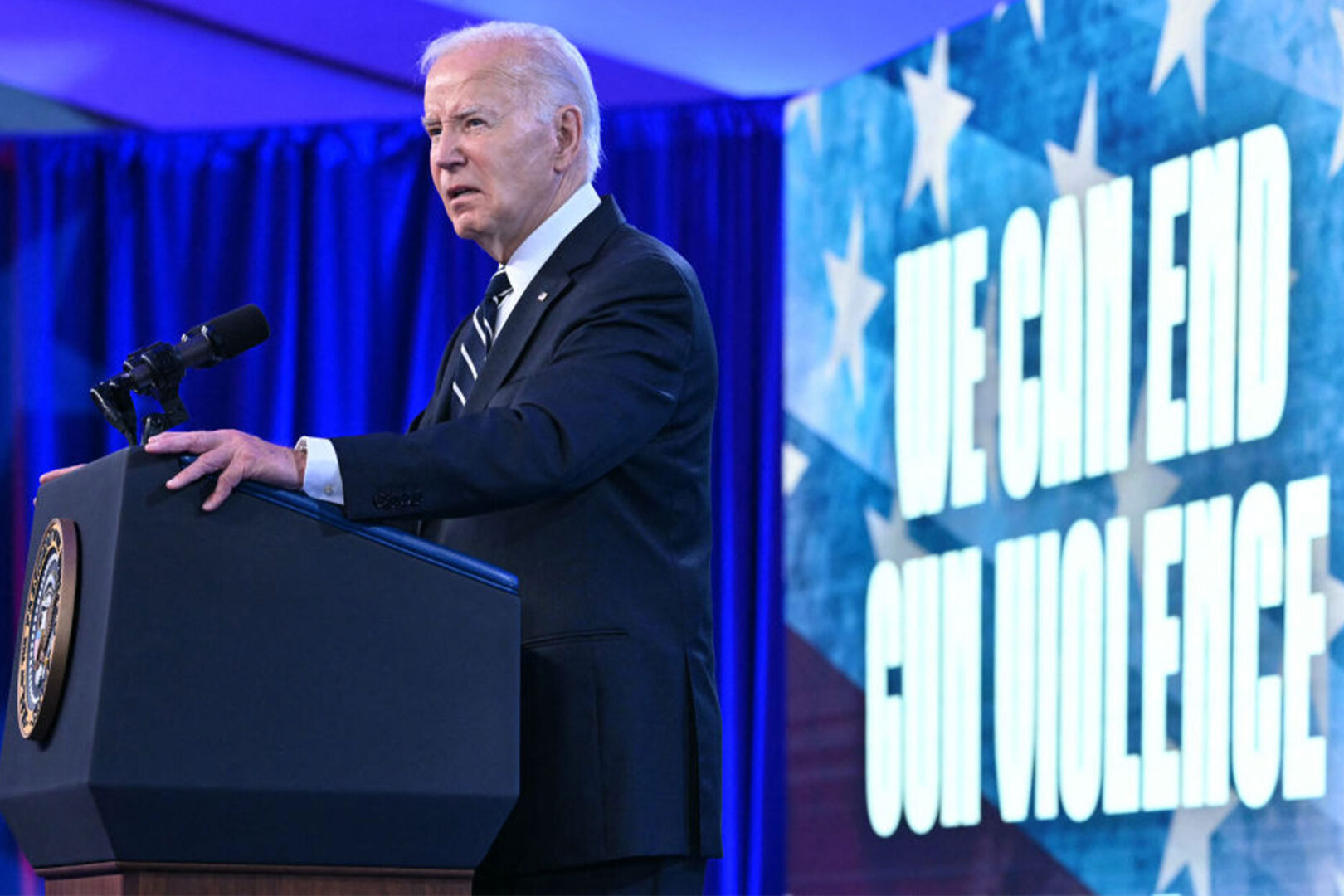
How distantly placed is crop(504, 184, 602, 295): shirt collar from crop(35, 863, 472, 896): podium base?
632mm

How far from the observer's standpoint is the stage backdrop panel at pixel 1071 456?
3223 mm

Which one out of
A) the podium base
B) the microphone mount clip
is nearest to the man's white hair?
the microphone mount clip

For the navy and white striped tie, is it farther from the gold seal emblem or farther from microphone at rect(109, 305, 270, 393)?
the gold seal emblem

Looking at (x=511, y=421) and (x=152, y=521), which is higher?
(x=511, y=421)

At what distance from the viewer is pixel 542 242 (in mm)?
1848

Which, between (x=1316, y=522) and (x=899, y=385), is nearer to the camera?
(x=1316, y=522)

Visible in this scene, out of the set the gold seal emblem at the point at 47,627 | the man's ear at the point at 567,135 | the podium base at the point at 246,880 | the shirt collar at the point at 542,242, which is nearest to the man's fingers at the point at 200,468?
the gold seal emblem at the point at 47,627

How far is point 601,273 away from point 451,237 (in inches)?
130

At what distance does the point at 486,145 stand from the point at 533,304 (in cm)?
19

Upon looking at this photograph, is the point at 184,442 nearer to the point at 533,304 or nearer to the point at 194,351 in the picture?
the point at 194,351

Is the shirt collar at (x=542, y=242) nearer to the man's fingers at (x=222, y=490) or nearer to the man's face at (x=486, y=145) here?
the man's face at (x=486, y=145)

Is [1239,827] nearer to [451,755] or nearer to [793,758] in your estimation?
[793,758]

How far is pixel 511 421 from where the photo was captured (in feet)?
5.11

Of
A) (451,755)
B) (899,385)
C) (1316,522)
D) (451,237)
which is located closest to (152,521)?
(451,755)
